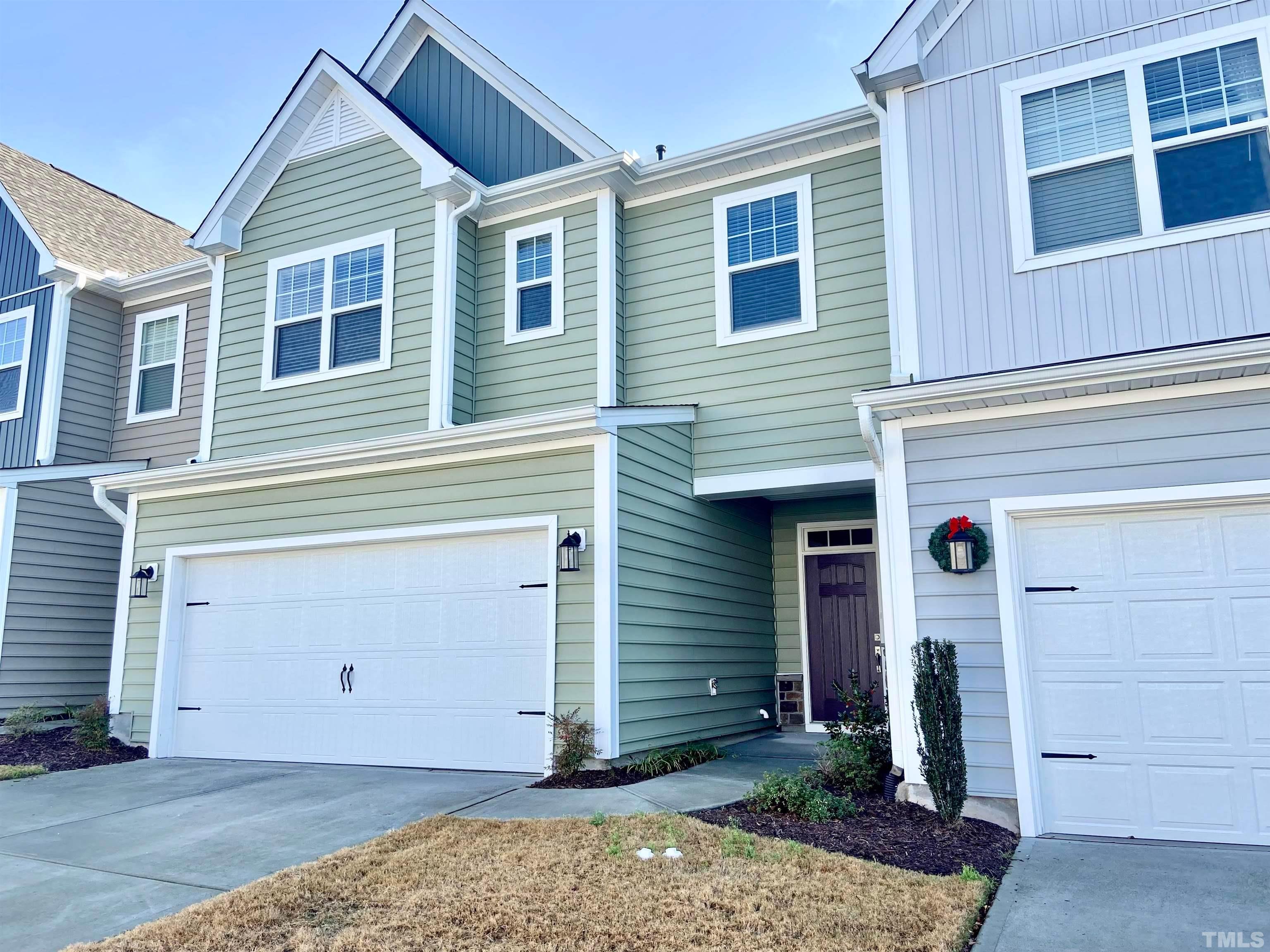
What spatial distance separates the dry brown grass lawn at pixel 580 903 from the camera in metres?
4.02

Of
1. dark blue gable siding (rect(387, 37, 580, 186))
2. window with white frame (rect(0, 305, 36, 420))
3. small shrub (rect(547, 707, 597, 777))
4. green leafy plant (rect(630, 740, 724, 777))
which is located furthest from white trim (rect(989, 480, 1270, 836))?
window with white frame (rect(0, 305, 36, 420))

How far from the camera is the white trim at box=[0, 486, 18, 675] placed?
11.0m

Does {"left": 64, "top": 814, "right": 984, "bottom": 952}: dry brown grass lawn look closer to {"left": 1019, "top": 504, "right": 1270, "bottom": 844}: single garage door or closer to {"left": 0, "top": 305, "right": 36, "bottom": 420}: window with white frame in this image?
{"left": 1019, "top": 504, "right": 1270, "bottom": 844}: single garage door

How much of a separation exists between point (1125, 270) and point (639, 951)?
540 cm

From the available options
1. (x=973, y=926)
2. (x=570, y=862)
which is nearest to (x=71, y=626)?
(x=570, y=862)

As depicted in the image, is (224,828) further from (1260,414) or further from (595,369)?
(1260,414)

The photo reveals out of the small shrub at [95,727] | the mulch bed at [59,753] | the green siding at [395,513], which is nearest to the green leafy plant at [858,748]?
the green siding at [395,513]

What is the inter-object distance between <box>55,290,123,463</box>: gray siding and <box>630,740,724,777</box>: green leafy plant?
875 cm

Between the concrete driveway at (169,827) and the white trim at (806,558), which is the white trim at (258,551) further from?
the white trim at (806,558)

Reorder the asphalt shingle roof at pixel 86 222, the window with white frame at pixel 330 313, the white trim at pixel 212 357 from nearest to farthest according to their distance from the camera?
the window with white frame at pixel 330 313, the white trim at pixel 212 357, the asphalt shingle roof at pixel 86 222

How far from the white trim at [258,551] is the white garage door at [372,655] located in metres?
0.08

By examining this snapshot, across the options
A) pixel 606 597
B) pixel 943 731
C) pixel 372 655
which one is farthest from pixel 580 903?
pixel 372 655

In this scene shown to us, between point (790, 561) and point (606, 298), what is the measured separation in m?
3.73

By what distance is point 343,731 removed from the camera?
8.90 metres
